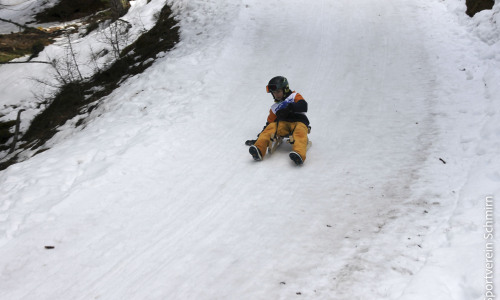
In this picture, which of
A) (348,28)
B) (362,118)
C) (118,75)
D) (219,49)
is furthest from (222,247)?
(348,28)

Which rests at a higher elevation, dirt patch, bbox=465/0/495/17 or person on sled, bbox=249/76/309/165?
dirt patch, bbox=465/0/495/17

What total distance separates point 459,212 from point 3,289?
14.8ft

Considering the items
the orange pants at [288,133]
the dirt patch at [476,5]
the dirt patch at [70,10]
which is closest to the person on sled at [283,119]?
the orange pants at [288,133]

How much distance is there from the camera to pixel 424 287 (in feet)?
8.29

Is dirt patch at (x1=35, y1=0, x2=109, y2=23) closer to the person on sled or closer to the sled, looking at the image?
the person on sled

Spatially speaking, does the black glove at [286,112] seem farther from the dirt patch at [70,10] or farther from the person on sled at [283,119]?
the dirt patch at [70,10]

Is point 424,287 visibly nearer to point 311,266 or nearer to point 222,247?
point 311,266

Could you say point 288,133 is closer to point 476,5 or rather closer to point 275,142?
point 275,142

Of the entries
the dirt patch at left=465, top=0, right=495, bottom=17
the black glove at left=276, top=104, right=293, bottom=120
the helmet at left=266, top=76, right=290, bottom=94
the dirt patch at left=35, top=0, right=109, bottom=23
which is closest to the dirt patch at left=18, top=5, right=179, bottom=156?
the helmet at left=266, top=76, right=290, bottom=94

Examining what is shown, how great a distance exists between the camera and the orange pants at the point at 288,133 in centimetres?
505

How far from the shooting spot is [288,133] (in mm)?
5547

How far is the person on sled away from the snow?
29 centimetres

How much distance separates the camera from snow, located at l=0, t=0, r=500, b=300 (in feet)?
10.0

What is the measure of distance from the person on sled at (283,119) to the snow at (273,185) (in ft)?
0.95
